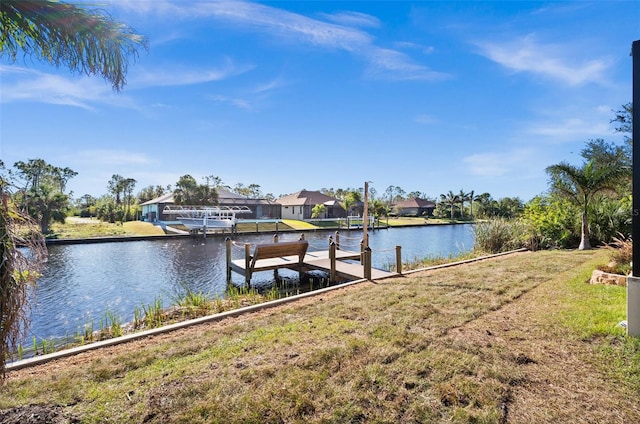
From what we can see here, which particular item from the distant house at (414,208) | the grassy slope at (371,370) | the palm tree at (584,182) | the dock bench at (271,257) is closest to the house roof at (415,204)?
the distant house at (414,208)

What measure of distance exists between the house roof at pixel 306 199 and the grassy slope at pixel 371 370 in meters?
43.0

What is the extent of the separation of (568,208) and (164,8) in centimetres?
1579

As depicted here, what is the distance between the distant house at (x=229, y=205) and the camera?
1479 inches

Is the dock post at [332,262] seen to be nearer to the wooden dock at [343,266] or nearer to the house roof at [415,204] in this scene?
the wooden dock at [343,266]

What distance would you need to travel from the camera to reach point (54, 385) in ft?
9.27

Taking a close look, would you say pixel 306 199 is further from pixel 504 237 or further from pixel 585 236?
pixel 585 236

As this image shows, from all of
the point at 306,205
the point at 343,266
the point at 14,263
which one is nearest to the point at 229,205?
the point at 306,205

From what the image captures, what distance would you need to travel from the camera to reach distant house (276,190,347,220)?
47.8 meters

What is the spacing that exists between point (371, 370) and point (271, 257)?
717 cm

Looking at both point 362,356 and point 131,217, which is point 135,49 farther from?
point 131,217

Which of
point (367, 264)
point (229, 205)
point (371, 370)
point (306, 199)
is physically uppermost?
point (306, 199)

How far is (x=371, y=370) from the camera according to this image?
9.78 ft

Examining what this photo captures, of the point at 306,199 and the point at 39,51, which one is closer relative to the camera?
the point at 39,51

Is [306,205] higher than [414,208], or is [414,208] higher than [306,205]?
[306,205]
